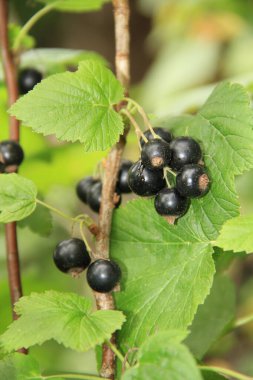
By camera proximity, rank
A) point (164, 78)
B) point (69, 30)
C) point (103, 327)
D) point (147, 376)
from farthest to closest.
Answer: point (69, 30), point (164, 78), point (103, 327), point (147, 376)

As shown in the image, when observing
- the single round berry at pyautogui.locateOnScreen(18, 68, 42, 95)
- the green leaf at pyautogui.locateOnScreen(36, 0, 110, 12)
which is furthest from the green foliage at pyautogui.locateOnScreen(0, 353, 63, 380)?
the green leaf at pyautogui.locateOnScreen(36, 0, 110, 12)

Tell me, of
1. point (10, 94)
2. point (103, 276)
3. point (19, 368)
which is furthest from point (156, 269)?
point (10, 94)

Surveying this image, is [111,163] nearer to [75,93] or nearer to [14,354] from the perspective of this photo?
[75,93]

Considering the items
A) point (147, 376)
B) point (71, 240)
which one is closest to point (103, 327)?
point (147, 376)

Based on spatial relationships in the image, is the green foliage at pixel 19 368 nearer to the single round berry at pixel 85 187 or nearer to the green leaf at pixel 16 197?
the green leaf at pixel 16 197

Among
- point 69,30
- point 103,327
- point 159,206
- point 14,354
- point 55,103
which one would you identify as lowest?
point 69,30

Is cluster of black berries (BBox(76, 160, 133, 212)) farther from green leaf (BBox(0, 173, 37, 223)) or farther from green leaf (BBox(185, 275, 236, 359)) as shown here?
green leaf (BBox(185, 275, 236, 359))

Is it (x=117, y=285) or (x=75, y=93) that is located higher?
(x=75, y=93)
